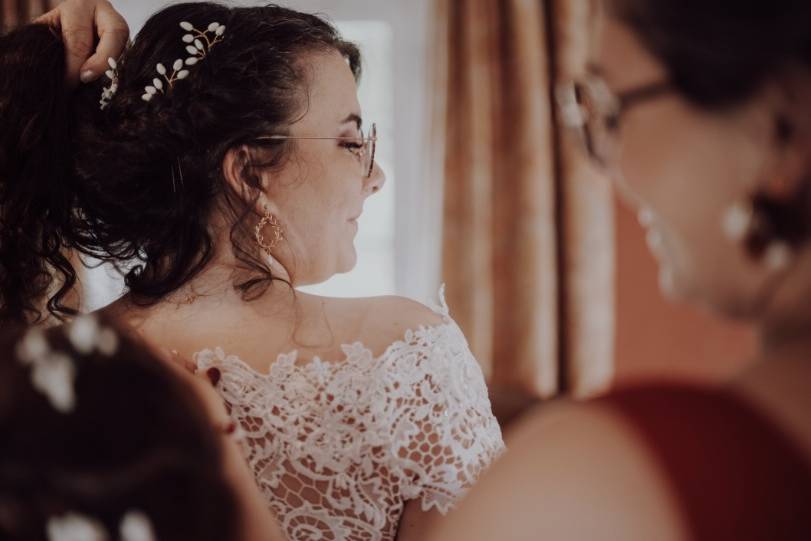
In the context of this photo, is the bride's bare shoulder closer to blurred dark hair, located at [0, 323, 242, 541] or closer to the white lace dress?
the white lace dress

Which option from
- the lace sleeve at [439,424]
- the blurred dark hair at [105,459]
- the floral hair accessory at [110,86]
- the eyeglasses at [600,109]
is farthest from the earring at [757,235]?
the floral hair accessory at [110,86]

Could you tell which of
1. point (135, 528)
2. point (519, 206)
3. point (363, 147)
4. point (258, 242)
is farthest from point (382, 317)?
point (519, 206)

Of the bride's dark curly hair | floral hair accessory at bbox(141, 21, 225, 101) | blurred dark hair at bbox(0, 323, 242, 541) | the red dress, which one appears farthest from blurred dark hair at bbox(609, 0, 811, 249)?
floral hair accessory at bbox(141, 21, 225, 101)

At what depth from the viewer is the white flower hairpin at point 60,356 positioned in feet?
1.98

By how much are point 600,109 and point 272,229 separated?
0.80m

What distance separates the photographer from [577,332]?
11.3 feet

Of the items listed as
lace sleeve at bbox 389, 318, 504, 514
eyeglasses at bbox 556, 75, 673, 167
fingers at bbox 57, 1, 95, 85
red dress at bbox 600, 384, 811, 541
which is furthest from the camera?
fingers at bbox 57, 1, 95, 85

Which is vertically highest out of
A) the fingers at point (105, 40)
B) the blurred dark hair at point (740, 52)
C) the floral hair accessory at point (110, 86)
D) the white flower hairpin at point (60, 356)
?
the blurred dark hair at point (740, 52)

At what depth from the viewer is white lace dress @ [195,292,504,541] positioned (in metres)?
1.22

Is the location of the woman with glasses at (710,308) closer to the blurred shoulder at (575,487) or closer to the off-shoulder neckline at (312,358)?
the blurred shoulder at (575,487)

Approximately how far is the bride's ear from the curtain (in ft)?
6.87

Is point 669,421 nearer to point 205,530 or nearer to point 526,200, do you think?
point 205,530

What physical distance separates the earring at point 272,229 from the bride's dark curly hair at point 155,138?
2 cm

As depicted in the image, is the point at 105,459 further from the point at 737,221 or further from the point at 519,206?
the point at 519,206
